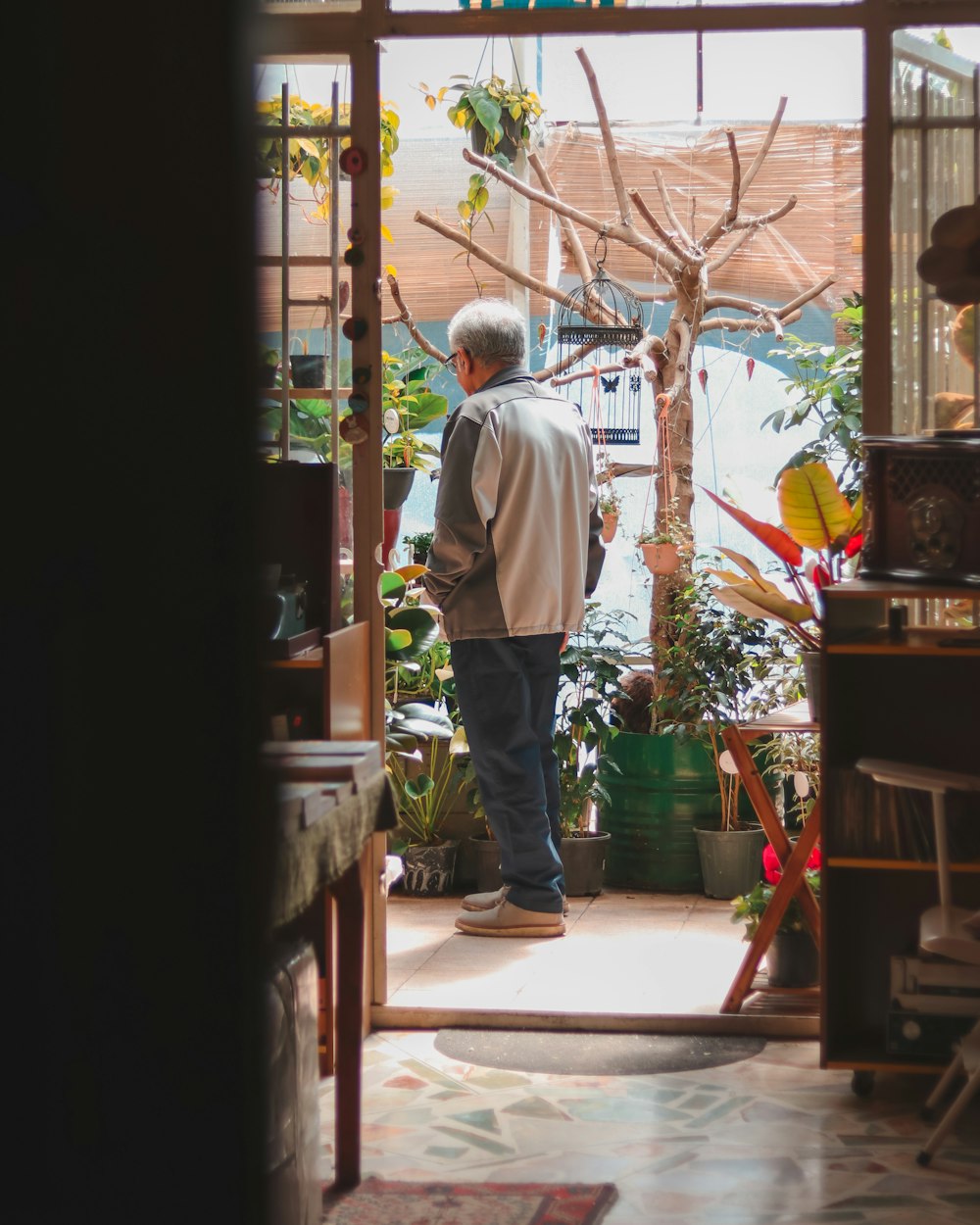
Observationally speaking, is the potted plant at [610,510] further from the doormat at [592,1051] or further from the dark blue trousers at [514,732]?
the doormat at [592,1051]

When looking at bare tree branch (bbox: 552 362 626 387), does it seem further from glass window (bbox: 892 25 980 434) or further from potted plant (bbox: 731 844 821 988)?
potted plant (bbox: 731 844 821 988)

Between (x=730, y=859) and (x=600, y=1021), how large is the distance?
1.43 metres

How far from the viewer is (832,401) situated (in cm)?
496

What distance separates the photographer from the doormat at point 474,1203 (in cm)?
253

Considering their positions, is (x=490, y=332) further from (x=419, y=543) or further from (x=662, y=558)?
(x=662, y=558)

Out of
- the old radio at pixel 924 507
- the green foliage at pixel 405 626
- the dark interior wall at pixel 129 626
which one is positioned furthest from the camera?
the green foliage at pixel 405 626

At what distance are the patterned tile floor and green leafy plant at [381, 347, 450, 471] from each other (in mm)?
2153

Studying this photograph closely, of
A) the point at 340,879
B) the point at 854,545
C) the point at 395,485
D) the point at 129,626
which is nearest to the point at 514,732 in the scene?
the point at 395,485

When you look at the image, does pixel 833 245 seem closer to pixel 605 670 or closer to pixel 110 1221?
pixel 605 670

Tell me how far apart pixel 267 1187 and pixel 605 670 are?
4.43 m

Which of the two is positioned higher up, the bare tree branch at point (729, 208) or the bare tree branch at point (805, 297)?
the bare tree branch at point (729, 208)

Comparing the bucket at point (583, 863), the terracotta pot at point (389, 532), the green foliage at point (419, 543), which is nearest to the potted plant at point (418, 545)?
the green foliage at point (419, 543)

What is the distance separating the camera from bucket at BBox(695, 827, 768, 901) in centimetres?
498

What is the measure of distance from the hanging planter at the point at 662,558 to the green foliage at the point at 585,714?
0.77 ft
